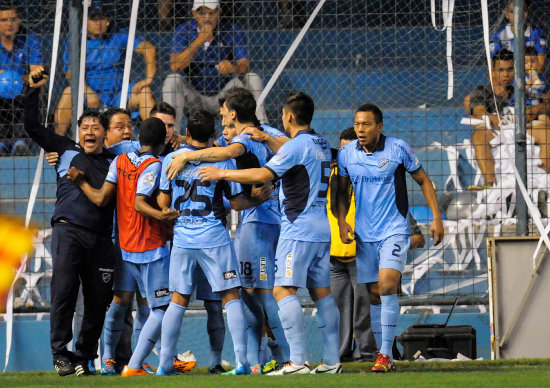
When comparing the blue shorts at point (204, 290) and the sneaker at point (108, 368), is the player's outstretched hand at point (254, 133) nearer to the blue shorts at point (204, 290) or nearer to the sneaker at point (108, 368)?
the blue shorts at point (204, 290)

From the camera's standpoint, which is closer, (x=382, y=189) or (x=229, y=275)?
(x=229, y=275)

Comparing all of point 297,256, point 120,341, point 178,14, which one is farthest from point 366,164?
point 178,14

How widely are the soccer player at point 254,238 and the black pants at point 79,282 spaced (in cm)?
104

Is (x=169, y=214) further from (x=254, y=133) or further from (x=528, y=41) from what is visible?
(x=528, y=41)

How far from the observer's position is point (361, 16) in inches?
459

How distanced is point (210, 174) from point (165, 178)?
1.68ft

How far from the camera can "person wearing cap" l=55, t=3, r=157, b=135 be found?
1127cm

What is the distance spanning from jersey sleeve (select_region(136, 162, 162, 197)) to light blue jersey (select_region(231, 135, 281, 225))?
59 centimetres

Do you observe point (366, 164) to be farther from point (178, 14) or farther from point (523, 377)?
point (178, 14)

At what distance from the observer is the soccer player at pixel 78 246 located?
791cm

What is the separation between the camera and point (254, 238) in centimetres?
770

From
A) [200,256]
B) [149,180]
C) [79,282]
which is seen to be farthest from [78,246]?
[200,256]

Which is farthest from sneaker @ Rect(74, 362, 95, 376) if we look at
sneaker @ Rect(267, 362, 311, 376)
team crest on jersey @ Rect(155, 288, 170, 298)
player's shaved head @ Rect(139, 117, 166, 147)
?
player's shaved head @ Rect(139, 117, 166, 147)

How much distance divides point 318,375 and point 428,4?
18.3 ft
